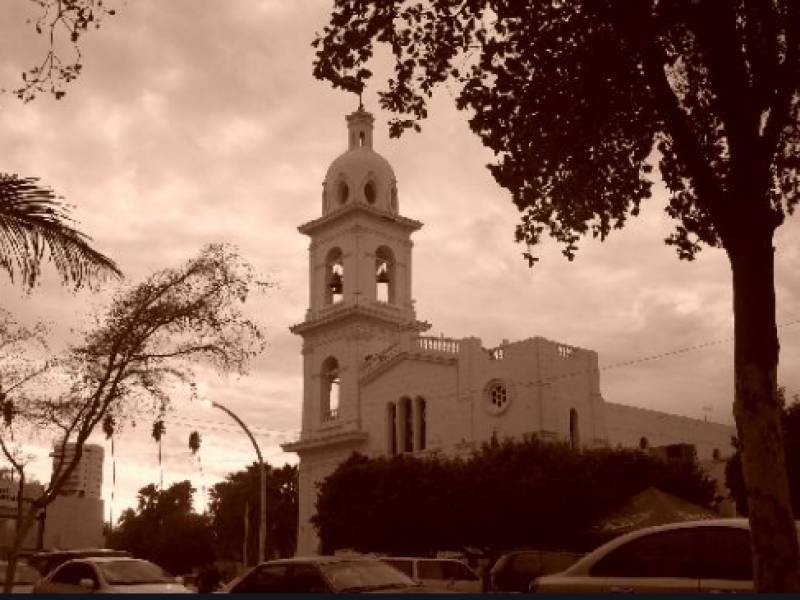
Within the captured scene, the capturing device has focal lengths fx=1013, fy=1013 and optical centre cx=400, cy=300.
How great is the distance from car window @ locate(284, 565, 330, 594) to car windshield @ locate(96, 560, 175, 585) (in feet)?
19.6

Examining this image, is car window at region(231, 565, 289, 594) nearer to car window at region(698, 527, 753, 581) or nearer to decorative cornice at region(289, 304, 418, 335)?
car window at region(698, 527, 753, 581)

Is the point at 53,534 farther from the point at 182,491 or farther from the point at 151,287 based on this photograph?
the point at 151,287

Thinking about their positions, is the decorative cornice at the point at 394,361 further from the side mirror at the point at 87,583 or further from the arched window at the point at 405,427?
the side mirror at the point at 87,583

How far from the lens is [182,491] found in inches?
3637

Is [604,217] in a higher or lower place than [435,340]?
lower

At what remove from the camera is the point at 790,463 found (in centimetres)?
3512

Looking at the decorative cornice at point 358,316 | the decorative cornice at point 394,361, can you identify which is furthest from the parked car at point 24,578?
the decorative cornice at point 358,316

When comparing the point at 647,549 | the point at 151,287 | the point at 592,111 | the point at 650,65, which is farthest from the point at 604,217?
the point at 151,287

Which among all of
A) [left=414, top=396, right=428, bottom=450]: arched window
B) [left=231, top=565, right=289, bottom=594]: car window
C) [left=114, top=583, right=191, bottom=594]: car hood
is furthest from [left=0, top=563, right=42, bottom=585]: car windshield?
[left=414, top=396, right=428, bottom=450]: arched window

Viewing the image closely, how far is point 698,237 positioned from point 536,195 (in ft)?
6.86

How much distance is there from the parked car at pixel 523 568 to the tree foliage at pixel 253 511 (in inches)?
1792

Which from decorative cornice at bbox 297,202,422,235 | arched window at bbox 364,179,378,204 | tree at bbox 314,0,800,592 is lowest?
tree at bbox 314,0,800,592

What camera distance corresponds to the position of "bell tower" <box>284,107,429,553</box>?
5312 cm

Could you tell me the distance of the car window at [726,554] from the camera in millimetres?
8805
